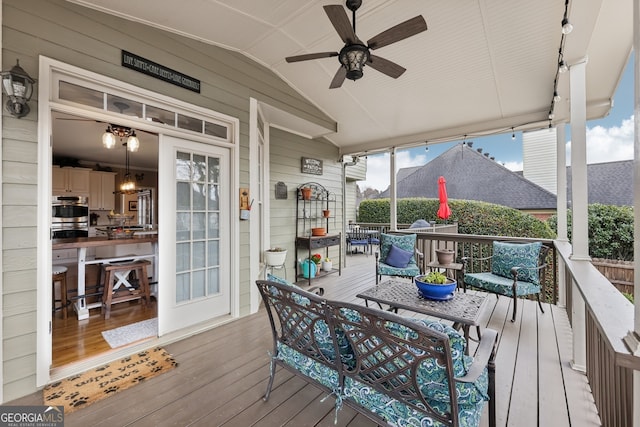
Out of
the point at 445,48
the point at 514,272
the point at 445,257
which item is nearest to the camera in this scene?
the point at 445,48

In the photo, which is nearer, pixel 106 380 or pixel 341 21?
pixel 341 21

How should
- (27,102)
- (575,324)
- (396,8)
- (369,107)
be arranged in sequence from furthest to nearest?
(369,107) → (396,8) → (575,324) → (27,102)

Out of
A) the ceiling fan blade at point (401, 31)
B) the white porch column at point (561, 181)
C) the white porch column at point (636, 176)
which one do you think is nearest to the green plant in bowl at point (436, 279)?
the white porch column at point (636, 176)

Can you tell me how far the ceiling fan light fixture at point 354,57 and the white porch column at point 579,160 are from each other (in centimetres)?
203

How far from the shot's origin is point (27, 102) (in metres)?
2.07

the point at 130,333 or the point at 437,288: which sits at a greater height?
the point at 437,288

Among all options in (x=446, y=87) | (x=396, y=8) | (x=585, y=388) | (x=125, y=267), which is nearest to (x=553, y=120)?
(x=446, y=87)

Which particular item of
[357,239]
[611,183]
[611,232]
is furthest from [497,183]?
[357,239]

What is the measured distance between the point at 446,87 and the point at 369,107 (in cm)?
122

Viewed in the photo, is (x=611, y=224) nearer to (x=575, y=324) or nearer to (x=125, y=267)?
(x=575, y=324)

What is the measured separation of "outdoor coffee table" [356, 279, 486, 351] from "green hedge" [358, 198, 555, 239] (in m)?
7.37

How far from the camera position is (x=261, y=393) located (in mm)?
2070

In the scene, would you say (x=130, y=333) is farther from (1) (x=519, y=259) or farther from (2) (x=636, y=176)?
(1) (x=519, y=259)

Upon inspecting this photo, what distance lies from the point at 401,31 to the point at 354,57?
39 centimetres
